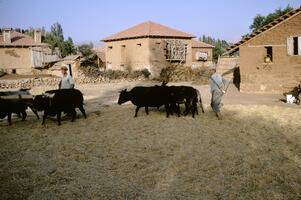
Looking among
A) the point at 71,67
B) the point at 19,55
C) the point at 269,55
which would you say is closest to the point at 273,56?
the point at 269,55

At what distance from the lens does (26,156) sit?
8578 millimetres

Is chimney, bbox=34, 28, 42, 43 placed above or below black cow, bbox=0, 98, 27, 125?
above

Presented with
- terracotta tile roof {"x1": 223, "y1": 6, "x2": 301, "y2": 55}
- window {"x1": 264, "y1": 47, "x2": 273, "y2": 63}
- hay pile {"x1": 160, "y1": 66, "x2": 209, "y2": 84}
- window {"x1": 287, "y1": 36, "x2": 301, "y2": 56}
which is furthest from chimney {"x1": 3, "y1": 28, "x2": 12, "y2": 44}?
window {"x1": 287, "y1": 36, "x2": 301, "y2": 56}

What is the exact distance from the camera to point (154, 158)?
26.6ft

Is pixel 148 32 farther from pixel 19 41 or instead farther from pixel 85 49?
pixel 85 49

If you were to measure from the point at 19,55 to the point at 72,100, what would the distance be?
33.2 m

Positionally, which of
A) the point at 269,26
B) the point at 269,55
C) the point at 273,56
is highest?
the point at 269,26

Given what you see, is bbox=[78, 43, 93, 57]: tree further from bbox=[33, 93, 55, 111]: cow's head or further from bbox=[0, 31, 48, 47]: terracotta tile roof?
bbox=[33, 93, 55, 111]: cow's head

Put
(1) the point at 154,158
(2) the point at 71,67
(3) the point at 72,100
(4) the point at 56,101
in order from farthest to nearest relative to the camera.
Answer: (2) the point at 71,67 → (3) the point at 72,100 → (4) the point at 56,101 → (1) the point at 154,158

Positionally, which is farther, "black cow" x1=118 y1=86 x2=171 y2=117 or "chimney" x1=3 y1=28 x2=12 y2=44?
"chimney" x1=3 y1=28 x2=12 y2=44

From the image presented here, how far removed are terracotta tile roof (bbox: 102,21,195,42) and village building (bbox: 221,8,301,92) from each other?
18.0 metres

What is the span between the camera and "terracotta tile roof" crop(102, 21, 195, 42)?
3880cm

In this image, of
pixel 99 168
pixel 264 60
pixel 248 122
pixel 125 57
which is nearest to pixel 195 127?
pixel 248 122

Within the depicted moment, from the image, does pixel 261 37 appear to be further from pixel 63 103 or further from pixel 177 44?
pixel 177 44
